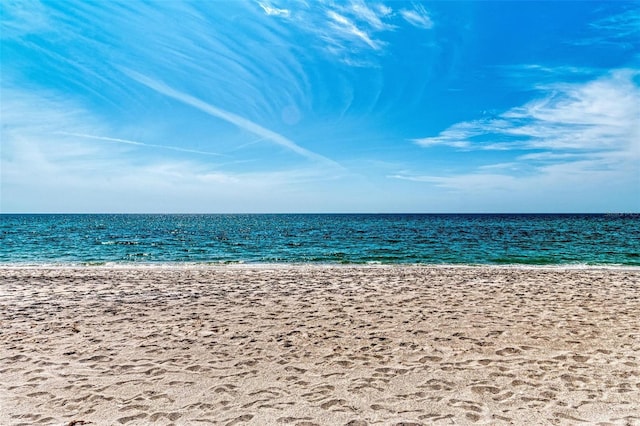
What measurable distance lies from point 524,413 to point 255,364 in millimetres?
4893

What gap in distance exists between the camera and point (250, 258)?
3033 cm

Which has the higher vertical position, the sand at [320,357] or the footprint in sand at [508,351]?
the footprint in sand at [508,351]

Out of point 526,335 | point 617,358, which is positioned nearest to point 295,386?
point 526,335

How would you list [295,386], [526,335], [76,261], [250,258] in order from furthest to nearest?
[250,258] → [76,261] → [526,335] → [295,386]

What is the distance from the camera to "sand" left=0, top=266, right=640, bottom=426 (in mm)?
5941

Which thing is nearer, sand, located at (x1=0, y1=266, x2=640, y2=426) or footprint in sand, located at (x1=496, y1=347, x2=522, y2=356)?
sand, located at (x1=0, y1=266, x2=640, y2=426)

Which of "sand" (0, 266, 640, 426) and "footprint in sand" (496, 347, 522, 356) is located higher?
"footprint in sand" (496, 347, 522, 356)

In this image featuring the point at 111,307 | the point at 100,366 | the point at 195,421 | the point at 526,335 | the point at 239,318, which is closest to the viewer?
the point at 195,421

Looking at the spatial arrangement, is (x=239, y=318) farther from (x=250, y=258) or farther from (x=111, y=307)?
(x=250, y=258)

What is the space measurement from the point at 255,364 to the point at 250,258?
907 inches

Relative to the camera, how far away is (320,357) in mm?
8078

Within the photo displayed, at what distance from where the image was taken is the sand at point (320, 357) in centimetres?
594

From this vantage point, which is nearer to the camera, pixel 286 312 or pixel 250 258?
pixel 286 312

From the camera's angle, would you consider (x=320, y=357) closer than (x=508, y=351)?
Yes
